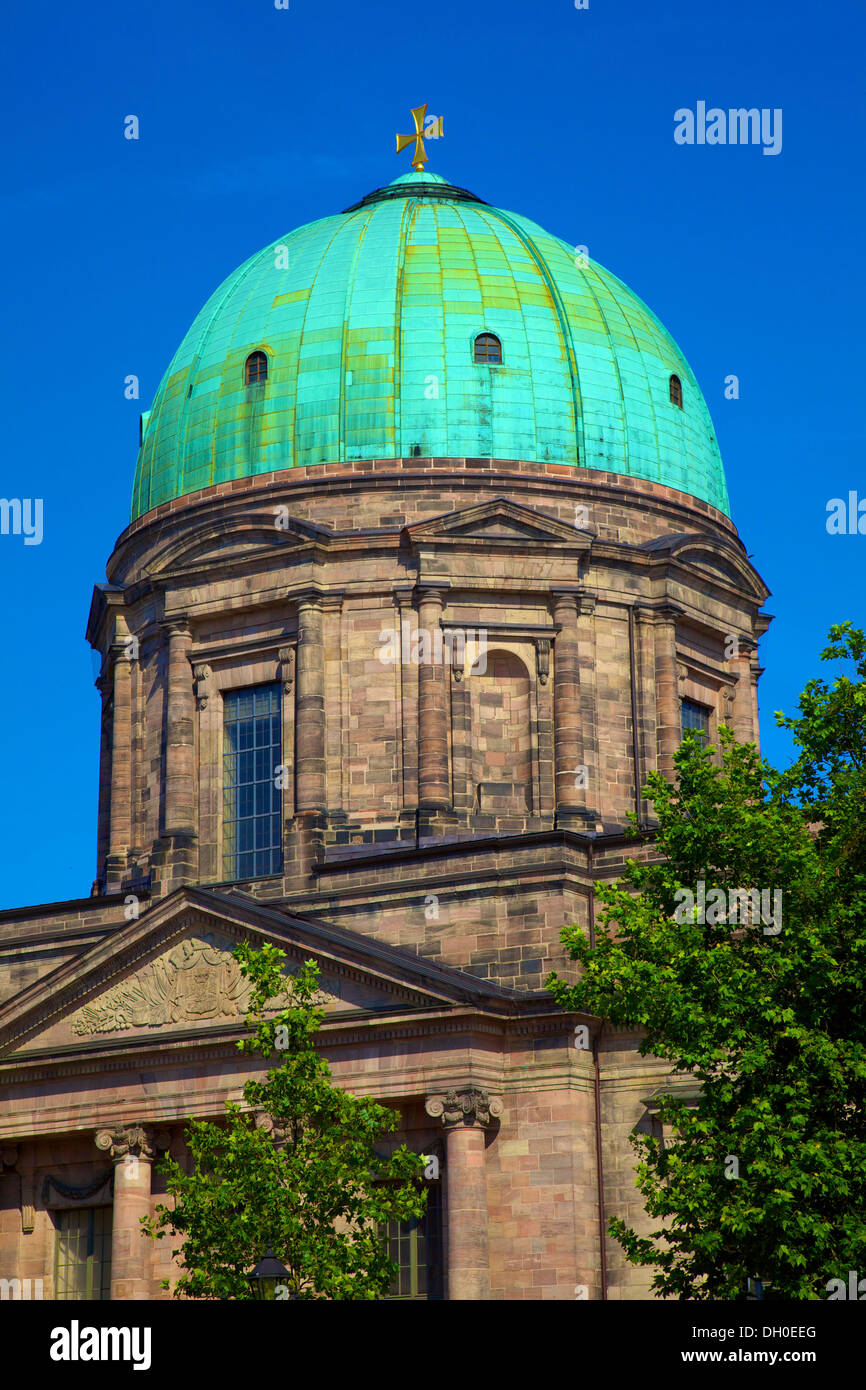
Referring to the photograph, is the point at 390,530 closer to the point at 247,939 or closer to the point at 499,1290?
the point at 247,939

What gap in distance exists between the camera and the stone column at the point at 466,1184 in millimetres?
38738

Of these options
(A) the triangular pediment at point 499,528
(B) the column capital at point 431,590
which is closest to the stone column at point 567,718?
(A) the triangular pediment at point 499,528

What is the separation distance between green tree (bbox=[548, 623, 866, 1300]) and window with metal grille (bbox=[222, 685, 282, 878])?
1760cm

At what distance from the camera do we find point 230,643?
52156 mm

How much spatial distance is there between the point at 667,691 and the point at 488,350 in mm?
9690

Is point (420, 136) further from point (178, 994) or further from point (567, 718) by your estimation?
point (178, 994)

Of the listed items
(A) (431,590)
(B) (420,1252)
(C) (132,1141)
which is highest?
(A) (431,590)

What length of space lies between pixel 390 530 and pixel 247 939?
12.2 m

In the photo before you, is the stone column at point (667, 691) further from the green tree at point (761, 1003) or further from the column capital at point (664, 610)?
the green tree at point (761, 1003)

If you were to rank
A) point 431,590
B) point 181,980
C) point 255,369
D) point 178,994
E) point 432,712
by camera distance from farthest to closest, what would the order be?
point 255,369 < point 431,590 < point 432,712 < point 181,980 < point 178,994

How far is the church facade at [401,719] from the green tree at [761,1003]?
764 cm

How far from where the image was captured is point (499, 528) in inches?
2013

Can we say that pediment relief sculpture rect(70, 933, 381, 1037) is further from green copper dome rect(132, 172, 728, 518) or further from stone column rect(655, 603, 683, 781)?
green copper dome rect(132, 172, 728, 518)

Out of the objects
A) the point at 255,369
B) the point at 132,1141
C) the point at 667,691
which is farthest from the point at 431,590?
the point at 132,1141
